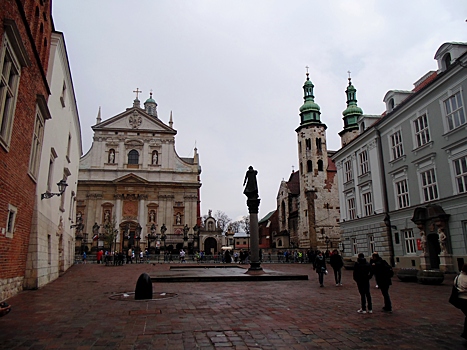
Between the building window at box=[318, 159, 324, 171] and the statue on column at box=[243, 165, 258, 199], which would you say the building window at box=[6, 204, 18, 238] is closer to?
the statue on column at box=[243, 165, 258, 199]

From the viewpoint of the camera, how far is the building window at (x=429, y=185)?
66.8ft

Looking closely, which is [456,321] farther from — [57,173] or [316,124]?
[316,124]

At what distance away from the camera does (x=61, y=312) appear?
27.5 feet

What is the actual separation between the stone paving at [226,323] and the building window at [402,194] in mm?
13265

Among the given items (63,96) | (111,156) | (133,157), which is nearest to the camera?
(63,96)

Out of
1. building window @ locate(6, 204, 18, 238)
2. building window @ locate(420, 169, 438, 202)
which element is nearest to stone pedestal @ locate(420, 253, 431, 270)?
building window @ locate(420, 169, 438, 202)

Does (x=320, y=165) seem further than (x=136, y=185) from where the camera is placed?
No

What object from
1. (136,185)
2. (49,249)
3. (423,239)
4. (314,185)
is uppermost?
(136,185)

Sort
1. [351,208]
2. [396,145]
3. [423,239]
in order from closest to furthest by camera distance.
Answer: [423,239], [396,145], [351,208]

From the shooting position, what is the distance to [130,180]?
57531 millimetres

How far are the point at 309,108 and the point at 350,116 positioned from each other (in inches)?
277

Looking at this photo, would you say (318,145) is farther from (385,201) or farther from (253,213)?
(253,213)

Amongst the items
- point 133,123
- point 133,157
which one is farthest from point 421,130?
point 133,123

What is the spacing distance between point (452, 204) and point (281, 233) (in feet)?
146
